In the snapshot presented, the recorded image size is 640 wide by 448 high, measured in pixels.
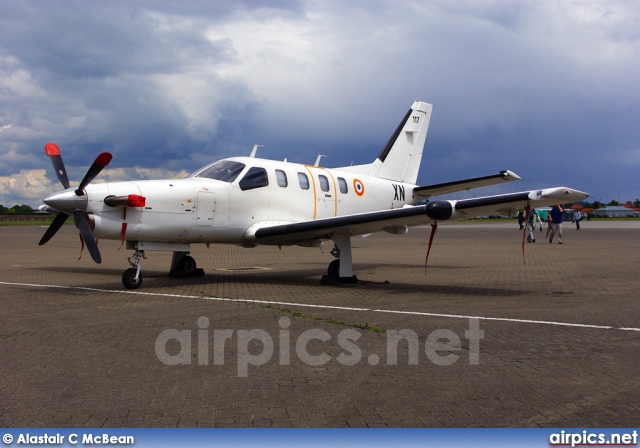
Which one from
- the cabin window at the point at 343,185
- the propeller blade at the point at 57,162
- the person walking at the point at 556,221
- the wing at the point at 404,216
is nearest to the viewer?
the wing at the point at 404,216

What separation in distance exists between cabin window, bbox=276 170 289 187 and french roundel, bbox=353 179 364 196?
270 centimetres

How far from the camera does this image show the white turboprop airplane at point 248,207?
1161 centimetres

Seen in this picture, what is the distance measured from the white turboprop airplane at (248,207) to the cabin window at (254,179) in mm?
25

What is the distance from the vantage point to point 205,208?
13.2m

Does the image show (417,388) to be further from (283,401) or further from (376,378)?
(283,401)

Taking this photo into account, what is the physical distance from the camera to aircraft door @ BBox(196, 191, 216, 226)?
43.0 ft

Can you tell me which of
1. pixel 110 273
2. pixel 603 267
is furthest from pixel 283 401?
pixel 603 267

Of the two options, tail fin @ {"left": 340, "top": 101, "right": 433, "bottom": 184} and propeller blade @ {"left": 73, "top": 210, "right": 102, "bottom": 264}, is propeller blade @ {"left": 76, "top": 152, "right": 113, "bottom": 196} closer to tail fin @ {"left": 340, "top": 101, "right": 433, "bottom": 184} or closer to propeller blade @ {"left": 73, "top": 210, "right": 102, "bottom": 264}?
propeller blade @ {"left": 73, "top": 210, "right": 102, "bottom": 264}

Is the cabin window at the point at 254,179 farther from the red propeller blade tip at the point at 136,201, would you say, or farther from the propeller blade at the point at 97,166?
the propeller blade at the point at 97,166

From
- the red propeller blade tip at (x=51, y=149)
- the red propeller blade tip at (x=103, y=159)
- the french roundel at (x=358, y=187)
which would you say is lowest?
the french roundel at (x=358, y=187)

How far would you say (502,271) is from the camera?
16516 mm
